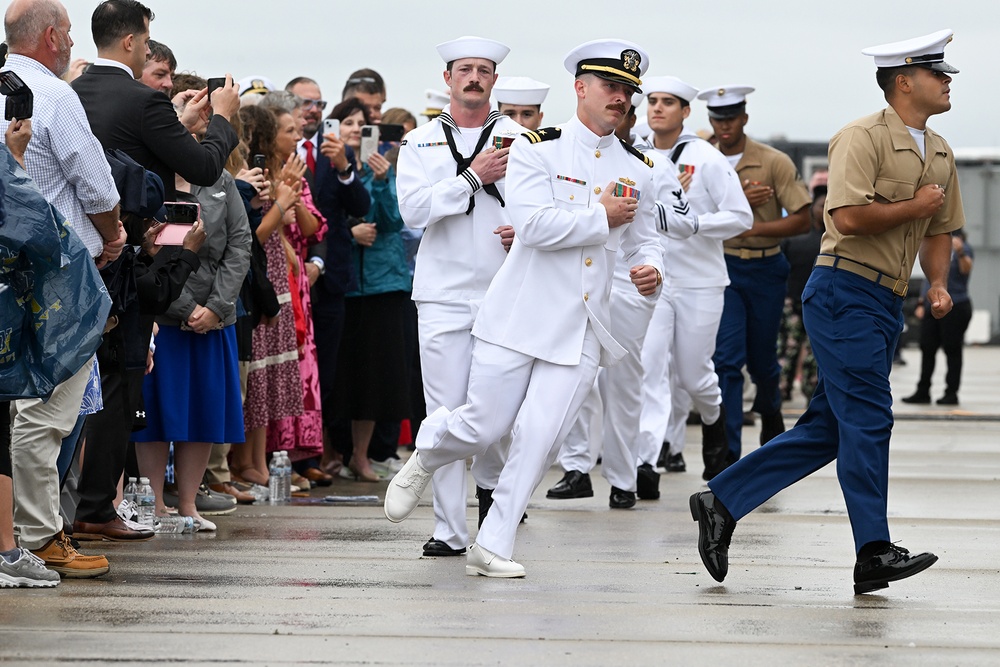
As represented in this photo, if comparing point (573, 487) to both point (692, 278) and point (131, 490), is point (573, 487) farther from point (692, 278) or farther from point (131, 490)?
point (131, 490)

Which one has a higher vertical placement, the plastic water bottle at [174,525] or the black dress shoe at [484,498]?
the black dress shoe at [484,498]

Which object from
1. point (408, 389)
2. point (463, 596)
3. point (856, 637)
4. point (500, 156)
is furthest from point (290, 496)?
point (856, 637)

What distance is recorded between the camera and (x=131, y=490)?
324 inches

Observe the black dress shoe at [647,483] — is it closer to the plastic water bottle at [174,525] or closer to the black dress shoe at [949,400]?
the plastic water bottle at [174,525]

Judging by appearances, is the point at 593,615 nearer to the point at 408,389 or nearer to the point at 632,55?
the point at 632,55

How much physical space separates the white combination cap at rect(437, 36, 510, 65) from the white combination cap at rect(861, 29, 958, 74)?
181 cm

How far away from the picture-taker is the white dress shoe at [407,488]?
711 centimetres

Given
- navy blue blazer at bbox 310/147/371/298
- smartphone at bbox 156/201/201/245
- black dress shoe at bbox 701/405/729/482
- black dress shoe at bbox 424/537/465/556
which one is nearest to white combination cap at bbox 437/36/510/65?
smartphone at bbox 156/201/201/245

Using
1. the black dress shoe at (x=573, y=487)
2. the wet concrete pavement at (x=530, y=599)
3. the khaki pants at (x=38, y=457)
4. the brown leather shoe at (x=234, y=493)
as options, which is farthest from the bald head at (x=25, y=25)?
the black dress shoe at (x=573, y=487)

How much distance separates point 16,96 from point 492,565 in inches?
96.5

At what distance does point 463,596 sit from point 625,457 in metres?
3.32

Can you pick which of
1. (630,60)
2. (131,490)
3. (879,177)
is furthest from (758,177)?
(131,490)

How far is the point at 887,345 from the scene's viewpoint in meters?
6.61

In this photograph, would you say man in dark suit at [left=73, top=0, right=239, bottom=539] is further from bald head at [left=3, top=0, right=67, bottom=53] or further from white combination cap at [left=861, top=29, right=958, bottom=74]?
white combination cap at [left=861, top=29, right=958, bottom=74]
